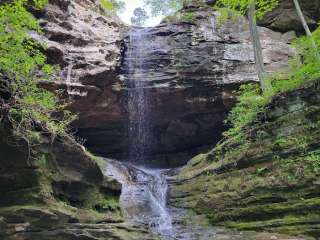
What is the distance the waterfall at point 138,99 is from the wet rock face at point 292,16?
7346mm

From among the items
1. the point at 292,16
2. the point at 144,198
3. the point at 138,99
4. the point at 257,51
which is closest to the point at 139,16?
the point at 292,16

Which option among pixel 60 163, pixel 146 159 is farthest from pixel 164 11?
pixel 60 163

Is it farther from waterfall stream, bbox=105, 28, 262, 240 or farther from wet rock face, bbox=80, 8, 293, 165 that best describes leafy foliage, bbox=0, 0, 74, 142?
wet rock face, bbox=80, 8, 293, 165

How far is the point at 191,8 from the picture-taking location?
20359 mm

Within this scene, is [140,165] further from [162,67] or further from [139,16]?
[139,16]

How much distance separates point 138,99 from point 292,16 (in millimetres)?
9719

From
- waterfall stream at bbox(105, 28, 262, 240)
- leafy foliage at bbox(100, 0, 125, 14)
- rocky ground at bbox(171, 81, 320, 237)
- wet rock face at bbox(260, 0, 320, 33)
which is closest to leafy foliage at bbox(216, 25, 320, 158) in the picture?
rocky ground at bbox(171, 81, 320, 237)

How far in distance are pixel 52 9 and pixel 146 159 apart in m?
9.56

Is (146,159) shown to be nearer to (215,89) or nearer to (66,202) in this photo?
(215,89)

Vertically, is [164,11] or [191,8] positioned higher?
[164,11]

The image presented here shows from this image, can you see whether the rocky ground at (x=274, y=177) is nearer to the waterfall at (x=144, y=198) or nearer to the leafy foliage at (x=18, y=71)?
the waterfall at (x=144, y=198)

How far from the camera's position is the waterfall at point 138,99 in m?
18.0

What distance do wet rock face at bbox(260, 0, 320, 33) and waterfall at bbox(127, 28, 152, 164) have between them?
7346 mm

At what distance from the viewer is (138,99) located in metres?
18.2
